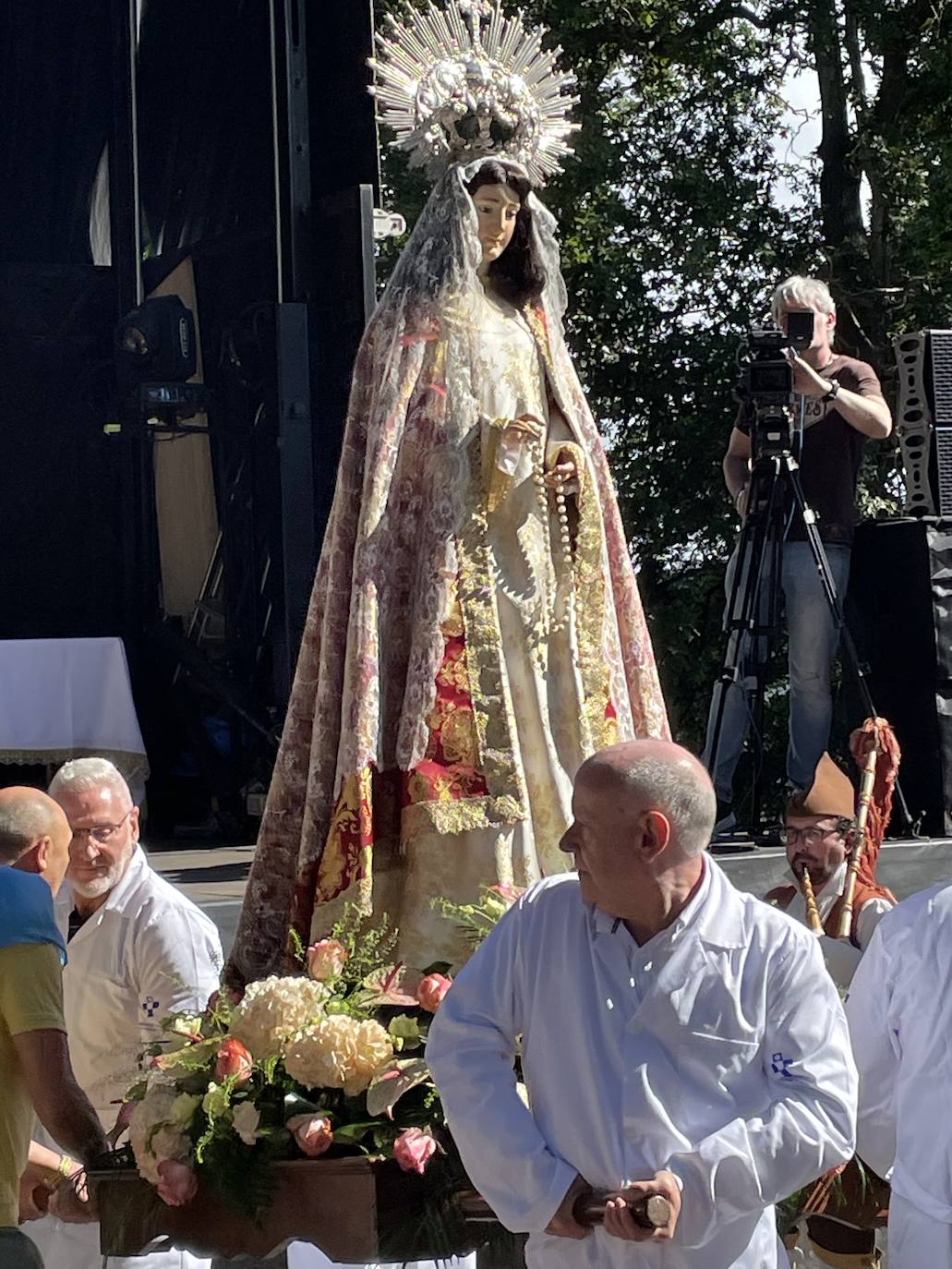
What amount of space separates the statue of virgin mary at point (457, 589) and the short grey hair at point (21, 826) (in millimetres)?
1363

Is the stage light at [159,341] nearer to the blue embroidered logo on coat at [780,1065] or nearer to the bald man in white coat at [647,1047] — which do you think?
the bald man in white coat at [647,1047]

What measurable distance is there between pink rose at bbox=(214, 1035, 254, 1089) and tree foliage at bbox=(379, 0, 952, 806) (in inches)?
392

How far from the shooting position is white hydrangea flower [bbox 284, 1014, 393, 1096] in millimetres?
3445

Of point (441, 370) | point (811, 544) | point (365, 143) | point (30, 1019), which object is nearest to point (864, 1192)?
point (30, 1019)

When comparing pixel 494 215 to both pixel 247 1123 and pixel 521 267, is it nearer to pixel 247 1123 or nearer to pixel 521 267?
pixel 521 267

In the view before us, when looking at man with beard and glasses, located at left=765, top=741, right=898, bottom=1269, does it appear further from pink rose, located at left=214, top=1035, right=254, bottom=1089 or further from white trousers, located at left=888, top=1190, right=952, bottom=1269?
pink rose, located at left=214, top=1035, right=254, bottom=1089

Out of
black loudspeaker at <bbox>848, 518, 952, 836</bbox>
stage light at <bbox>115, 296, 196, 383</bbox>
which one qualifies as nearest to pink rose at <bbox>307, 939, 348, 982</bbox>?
black loudspeaker at <bbox>848, 518, 952, 836</bbox>

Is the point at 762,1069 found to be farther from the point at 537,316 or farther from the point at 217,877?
the point at 217,877

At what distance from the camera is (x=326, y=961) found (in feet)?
12.3

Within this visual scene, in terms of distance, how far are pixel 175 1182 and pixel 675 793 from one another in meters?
1.00

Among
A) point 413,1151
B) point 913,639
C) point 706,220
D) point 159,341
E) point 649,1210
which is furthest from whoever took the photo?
point 706,220

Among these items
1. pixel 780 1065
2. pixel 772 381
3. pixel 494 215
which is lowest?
pixel 780 1065

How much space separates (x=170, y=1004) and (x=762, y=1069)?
155 cm

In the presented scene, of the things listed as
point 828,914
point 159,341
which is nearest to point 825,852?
point 828,914
